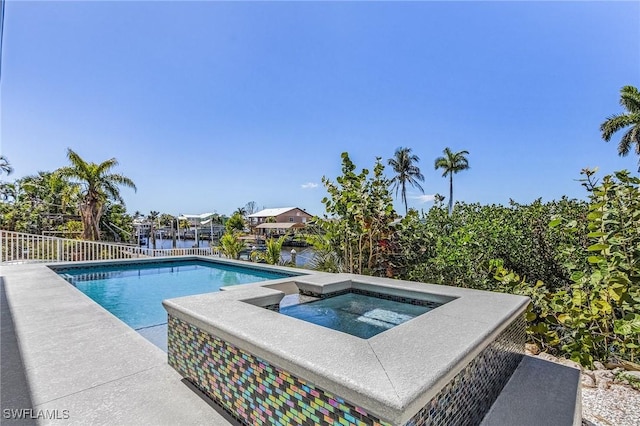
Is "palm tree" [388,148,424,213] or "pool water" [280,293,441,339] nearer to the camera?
"pool water" [280,293,441,339]

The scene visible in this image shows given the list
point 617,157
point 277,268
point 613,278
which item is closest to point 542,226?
point 613,278

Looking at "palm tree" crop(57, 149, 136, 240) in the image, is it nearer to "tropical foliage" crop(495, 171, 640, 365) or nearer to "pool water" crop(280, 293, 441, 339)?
"pool water" crop(280, 293, 441, 339)

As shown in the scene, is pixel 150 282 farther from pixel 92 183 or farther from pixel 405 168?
pixel 405 168

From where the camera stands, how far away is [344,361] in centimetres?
162

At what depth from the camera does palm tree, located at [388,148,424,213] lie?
127 ft

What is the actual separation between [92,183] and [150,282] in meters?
9.56

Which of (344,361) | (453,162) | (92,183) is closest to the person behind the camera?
(344,361)

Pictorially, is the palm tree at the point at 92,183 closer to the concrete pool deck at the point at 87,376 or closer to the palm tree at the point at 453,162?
the concrete pool deck at the point at 87,376

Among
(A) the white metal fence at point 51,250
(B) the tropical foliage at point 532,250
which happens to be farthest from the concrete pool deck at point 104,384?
(A) the white metal fence at point 51,250

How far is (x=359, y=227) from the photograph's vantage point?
18.9 ft

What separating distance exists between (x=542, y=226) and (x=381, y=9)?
5395 millimetres

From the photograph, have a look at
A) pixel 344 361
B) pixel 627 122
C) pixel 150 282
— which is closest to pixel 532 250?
pixel 344 361

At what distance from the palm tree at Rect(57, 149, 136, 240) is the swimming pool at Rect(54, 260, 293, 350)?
6867 millimetres

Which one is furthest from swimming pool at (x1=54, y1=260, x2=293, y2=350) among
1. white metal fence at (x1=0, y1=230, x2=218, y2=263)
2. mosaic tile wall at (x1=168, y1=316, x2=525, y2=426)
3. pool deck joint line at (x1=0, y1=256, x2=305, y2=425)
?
mosaic tile wall at (x1=168, y1=316, x2=525, y2=426)
